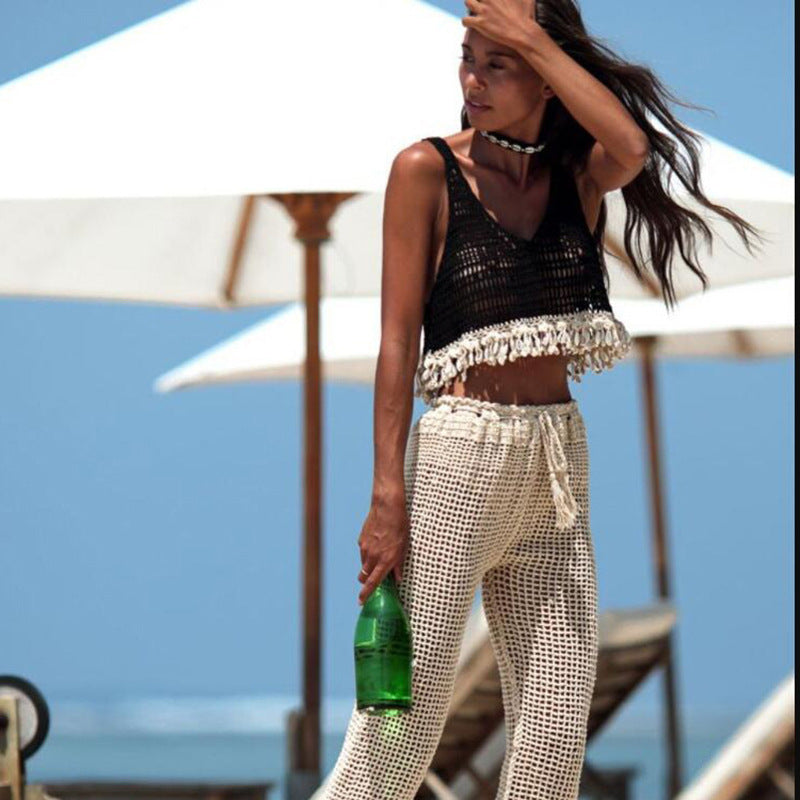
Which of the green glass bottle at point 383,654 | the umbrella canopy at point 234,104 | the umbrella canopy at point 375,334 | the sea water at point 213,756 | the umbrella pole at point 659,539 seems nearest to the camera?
the green glass bottle at point 383,654

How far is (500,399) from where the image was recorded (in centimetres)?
316

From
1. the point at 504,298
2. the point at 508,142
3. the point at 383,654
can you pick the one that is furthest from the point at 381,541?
the point at 508,142

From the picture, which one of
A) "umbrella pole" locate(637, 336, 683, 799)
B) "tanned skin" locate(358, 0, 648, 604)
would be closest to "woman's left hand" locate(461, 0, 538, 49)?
"tanned skin" locate(358, 0, 648, 604)

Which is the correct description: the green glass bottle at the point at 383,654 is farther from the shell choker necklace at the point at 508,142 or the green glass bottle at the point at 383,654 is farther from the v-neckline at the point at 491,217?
the shell choker necklace at the point at 508,142

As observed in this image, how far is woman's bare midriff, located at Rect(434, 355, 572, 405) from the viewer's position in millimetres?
3162

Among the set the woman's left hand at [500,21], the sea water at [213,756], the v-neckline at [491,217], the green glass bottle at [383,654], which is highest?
the woman's left hand at [500,21]

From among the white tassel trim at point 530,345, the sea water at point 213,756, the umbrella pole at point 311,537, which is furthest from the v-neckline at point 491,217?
the sea water at point 213,756

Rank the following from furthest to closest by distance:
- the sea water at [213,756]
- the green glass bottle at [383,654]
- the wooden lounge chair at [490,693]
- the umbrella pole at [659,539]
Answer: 1. the sea water at [213,756]
2. the umbrella pole at [659,539]
3. the wooden lounge chair at [490,693]
4. the green glass bottle at [383,654]

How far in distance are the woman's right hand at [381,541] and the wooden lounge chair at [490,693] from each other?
2.91 metres

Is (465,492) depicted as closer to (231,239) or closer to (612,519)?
(231,239)

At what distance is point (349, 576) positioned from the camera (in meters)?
35.5

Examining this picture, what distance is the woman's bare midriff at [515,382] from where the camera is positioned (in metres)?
3.16

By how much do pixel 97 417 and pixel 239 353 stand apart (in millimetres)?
27409

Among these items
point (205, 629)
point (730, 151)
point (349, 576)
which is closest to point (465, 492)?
point (730, 151)
